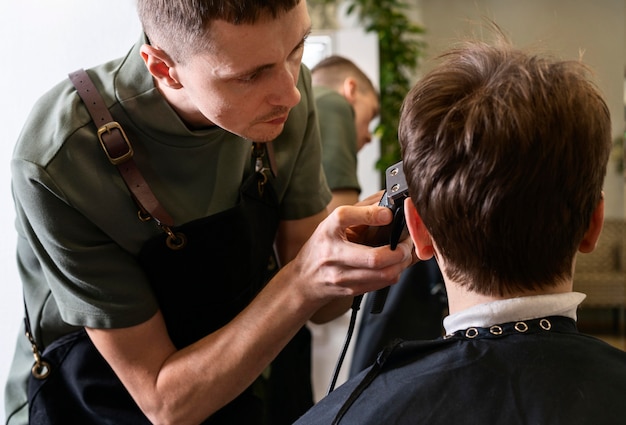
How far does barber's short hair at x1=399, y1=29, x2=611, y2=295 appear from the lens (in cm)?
92

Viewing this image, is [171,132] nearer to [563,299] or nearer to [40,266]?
[40,266]

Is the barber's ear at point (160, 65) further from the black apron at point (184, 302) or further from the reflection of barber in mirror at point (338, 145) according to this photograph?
the reflection of barber in mirror at point (338, 145)

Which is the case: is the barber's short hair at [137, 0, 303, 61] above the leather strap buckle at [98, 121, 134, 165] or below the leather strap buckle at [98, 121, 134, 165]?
above

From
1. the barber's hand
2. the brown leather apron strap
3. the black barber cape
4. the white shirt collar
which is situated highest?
the brown leather apron strap

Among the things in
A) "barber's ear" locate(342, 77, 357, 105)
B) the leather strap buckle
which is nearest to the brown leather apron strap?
the leather strap buckle

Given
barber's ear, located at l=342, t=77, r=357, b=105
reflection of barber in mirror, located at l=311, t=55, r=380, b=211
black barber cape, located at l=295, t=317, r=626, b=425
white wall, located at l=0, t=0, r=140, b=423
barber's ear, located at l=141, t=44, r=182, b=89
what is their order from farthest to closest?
barber's ear, located at l=342, t=77, r=357, b=105, reflection of barber in mirror, located at l=311, t=55, r=380, b=211, white wall, located at l=0, t=0, r=140, b=423, barber's ear, located at l=141, t=44, r=182, b=89, black barber cape, located at l=295, t=317, r=626, b=425

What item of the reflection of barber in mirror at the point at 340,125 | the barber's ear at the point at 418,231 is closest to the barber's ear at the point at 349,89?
the reflection of barber in mirror at the point at 340,125

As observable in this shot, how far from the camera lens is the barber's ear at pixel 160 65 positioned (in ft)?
3.88

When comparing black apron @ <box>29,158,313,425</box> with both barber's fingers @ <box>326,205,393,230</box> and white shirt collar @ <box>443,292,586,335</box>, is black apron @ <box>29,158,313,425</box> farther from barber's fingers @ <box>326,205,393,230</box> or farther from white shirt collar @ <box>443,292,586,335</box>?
white shirt collar @ <box>443,292,586,335</box>

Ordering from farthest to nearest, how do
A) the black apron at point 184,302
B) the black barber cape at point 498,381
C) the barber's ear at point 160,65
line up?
1. the black apron at point 184,302
2. the barber's ear at point 160,65
3. the black barber cape at point 498,381

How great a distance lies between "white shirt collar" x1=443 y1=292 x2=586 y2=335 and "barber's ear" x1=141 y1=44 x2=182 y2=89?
1.97ft

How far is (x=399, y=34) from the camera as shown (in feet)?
16.3

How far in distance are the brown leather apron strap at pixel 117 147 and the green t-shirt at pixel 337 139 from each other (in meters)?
1.05

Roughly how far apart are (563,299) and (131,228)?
2.31 feet
